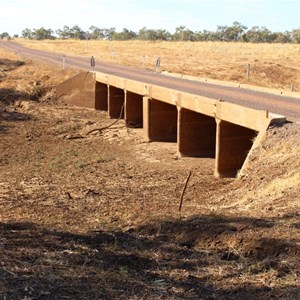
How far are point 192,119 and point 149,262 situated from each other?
34.8 ft

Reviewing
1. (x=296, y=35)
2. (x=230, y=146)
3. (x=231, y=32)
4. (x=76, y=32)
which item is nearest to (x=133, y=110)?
(x=230, y=146)

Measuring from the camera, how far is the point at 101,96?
26719 mm

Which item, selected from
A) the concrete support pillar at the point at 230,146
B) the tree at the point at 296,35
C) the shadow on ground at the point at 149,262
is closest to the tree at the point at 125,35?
the tree at the point at 296,35

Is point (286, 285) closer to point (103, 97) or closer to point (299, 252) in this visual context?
point (299, 252)

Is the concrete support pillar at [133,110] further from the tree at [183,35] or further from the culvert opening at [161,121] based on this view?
the tree at [183,35]

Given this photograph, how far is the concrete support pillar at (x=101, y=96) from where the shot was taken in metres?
26.6

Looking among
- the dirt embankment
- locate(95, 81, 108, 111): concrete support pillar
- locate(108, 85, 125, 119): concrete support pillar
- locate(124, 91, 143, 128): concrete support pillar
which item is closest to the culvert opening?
the dirt embankment

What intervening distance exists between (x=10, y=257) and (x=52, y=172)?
9.21 metres

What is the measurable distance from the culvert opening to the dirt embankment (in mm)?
820

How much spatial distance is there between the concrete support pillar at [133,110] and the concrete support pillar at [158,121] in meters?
2.86

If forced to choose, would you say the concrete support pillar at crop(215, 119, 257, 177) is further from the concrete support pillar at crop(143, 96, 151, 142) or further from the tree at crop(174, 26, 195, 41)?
the tree at crop(174, 26, 195, 41)

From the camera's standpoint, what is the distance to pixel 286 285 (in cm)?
545

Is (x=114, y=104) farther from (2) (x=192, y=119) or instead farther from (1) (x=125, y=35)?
(1) (x=125, y=35)

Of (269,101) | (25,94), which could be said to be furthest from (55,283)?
(25,94)
